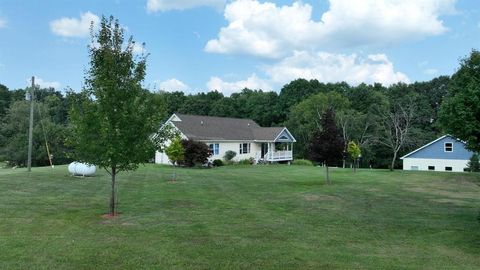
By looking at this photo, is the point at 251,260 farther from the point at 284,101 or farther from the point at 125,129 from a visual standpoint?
the point at 284,101

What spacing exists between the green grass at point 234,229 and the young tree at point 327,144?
3186 millimetres

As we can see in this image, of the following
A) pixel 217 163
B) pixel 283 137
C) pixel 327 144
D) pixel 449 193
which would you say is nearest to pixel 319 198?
pixel 327 144

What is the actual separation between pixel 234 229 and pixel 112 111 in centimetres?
452

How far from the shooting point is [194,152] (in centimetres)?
3506

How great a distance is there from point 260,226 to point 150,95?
A: 4735 mm

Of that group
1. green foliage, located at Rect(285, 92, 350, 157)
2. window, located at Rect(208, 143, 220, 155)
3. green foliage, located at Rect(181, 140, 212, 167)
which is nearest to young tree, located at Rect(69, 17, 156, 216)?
green foliage, located at Rect(181, 140, 212, 167)

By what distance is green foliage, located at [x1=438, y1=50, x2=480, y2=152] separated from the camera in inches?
409

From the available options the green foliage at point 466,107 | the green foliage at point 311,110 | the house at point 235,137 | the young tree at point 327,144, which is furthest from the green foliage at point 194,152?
the green foliage at point 311,110

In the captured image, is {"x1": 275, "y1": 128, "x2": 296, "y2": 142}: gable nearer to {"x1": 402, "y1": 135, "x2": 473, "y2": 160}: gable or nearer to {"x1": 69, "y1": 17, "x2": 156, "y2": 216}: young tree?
{"x1": 402, "y1": 135, "x2": 473, "y2": 160}: gable

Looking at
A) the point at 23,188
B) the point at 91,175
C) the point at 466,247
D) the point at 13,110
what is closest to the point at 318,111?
A: the point at 13,110

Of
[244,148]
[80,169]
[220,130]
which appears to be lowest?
[80,169]

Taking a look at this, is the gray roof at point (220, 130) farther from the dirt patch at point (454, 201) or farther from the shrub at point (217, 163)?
the dirt patch at point (454, 201)

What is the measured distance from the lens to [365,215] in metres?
13.0

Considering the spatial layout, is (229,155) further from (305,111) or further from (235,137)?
(305,111)
